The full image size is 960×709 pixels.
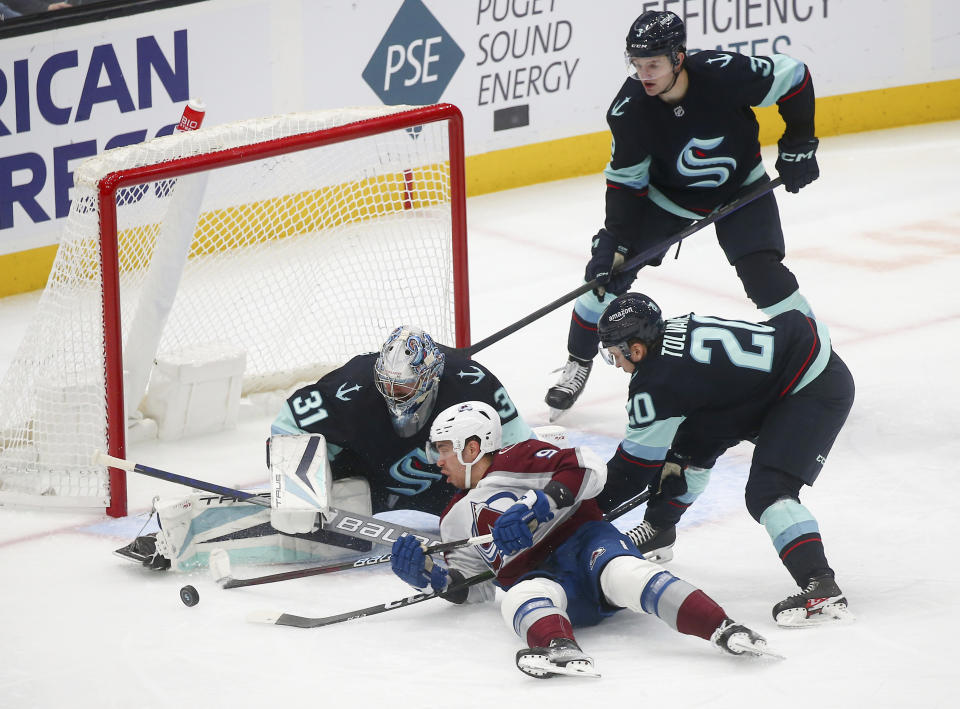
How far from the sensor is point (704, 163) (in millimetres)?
4312

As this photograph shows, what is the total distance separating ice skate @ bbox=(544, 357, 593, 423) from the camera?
4.69m

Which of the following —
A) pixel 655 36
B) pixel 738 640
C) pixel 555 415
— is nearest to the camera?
pixel 738 640

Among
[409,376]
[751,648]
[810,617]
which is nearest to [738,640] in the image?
[751,648]

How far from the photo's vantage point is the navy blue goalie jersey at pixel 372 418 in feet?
12.0

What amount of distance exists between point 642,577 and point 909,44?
222 inches

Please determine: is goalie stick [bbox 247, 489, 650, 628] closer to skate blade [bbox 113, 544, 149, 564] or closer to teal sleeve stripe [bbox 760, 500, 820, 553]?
skate blade [bbox 113, 544, 149, 564]

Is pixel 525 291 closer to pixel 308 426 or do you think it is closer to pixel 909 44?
pixel 308 426

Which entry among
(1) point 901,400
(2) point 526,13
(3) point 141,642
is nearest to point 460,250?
(1) point 901,400

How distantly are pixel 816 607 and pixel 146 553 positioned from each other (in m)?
1.63

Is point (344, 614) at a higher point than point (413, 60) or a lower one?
lower

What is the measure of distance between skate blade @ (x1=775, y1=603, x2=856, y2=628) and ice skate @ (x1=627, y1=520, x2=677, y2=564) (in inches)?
20.1

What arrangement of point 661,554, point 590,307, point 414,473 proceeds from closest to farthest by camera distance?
point 661,554, point 414,473, point 590,307

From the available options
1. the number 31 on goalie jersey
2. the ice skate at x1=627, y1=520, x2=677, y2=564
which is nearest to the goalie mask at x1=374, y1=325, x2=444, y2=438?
the number 31 on goalie jersey

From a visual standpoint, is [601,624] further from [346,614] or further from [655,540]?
[346,614]
